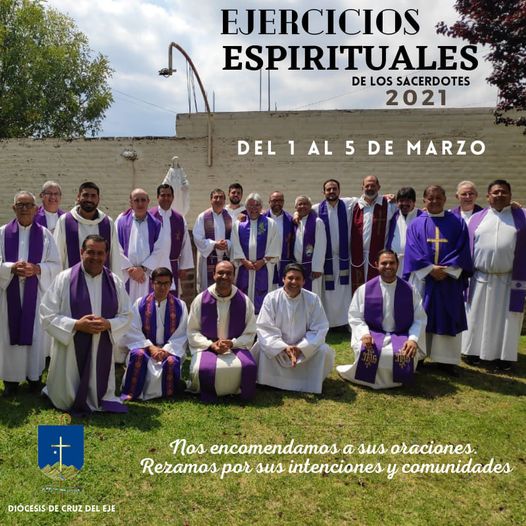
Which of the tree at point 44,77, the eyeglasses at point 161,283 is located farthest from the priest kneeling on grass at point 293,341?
the tree at point 44,77

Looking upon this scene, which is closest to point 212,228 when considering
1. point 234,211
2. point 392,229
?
point 234,211

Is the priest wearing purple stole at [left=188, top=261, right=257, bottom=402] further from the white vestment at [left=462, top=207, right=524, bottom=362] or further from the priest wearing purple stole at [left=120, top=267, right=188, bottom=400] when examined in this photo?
the white vestment at [left=462, top=207, right=524, bottom=362]

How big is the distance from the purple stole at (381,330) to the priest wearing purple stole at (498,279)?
3.84 feet

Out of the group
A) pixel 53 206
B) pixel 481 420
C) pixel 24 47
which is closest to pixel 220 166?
pixel 53 206

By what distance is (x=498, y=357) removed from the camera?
18.0 ft

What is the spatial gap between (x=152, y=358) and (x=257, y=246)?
8.35 ft

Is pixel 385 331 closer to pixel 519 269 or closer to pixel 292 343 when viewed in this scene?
pixel 292 343

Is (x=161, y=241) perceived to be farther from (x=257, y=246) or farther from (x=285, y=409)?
(x=285, y=409)

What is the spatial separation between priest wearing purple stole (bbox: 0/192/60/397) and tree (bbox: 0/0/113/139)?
19186mm

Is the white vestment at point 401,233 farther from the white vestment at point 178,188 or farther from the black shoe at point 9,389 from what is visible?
the black shoe at point 9,389

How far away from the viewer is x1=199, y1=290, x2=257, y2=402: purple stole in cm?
441

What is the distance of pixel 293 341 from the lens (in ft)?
16.0

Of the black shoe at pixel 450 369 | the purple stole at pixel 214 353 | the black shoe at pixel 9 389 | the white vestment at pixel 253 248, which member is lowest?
the black shoe at pixel 9 389

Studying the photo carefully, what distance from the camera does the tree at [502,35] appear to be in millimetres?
7195
